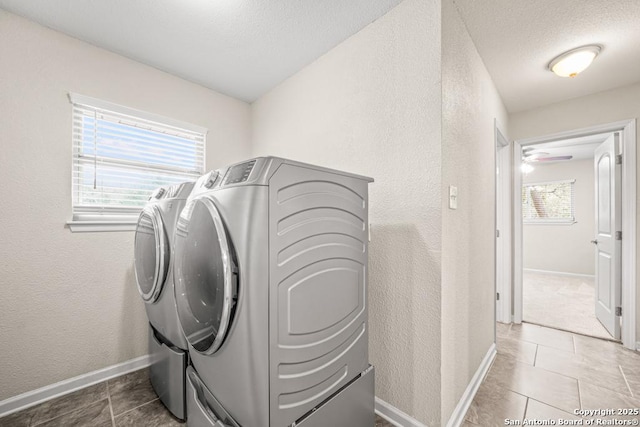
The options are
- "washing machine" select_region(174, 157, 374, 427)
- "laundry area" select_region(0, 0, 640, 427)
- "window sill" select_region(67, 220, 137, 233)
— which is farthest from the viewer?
"window sill" select_region(67, 220, 137, 233)

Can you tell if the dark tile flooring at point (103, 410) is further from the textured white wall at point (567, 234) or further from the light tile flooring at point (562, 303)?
the textured white wall at point (567, 234)

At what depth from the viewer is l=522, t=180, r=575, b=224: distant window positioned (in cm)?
548

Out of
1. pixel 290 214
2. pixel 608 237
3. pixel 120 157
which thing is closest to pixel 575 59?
pixel 608 237

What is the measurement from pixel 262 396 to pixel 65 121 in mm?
2221

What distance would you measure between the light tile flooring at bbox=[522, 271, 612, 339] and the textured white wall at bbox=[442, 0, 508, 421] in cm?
138

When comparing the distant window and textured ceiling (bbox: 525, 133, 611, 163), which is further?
the distant window

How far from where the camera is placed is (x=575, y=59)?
1.92m

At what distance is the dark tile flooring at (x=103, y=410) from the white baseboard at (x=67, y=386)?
0.11ft

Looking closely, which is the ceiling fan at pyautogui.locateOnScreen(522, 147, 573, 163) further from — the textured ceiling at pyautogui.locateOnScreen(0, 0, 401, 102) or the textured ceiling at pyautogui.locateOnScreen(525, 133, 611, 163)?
the textured ceiling at pyautogui.locateOnScreen(0, 0, 401, 102)

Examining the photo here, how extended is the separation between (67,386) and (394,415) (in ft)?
7.13

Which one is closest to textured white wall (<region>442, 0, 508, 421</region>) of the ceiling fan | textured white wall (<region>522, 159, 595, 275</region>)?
the ceiling fan

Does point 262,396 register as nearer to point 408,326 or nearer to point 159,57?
point 408,326

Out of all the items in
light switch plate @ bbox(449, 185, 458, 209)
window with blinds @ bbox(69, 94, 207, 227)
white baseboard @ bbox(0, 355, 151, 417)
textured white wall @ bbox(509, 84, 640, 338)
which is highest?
textured white wall @ bbox(509, 84, 640, 338)

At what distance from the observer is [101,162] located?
1.97m
